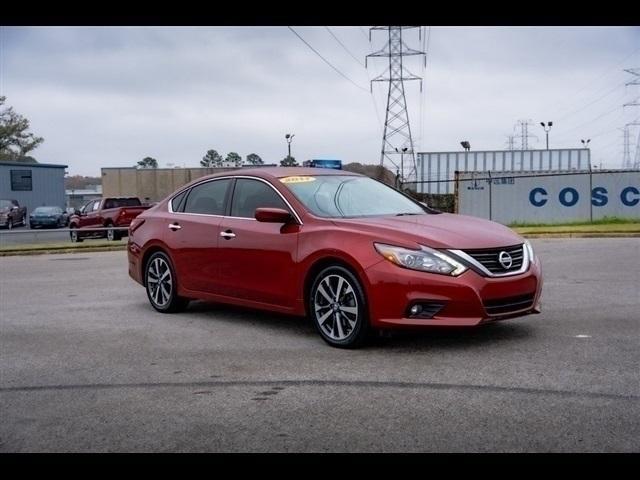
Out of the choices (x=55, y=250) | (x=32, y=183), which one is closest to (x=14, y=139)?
(x=32, y=183)

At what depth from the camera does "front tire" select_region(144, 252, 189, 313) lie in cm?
821

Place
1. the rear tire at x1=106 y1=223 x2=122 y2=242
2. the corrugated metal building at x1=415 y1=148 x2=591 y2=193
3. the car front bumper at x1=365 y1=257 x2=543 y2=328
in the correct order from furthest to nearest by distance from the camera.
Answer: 1. the corrugated metal building at x1=415 y1=148 x2=591 y2=193
2. the rear tire at x1=106 y1=223 x2=122 y2=242
3. the car front bumper at x1=365 y1=257 x2=543 y2=328

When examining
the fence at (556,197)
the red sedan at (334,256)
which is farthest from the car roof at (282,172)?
the fence at (556,197)

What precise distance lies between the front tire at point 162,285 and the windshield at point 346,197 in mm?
1913

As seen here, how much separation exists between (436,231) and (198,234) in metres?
2.76

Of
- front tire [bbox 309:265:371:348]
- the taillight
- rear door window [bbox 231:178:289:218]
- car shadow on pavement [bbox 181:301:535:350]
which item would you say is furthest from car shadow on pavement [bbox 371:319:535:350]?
the taillight

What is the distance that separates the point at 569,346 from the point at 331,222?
2.26m

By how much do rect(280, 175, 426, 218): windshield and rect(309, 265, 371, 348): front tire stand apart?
71 centimetres

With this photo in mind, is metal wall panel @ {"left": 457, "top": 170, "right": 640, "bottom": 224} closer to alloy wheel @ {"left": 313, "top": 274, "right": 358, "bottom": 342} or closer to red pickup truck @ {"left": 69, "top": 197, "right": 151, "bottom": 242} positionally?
red pickup truck @ {"left": 69, "top": 197, "right": 151, "bottom": 242}

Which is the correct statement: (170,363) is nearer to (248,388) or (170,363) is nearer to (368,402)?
(248,388)

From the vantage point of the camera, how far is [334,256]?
6.24 m

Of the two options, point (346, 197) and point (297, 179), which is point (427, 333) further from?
point (297, 179)

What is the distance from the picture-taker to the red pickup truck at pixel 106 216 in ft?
86.2

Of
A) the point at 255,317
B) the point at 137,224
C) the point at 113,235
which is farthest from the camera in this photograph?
the point at 113,235
